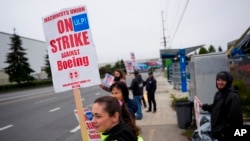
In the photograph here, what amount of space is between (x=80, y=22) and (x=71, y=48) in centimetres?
37

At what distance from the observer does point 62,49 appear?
3414 mm

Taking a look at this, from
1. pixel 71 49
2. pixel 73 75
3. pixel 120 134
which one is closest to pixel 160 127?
pixel 73 75

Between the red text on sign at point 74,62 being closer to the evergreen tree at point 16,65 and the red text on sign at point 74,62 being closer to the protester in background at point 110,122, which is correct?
the protester in background at point 110,122

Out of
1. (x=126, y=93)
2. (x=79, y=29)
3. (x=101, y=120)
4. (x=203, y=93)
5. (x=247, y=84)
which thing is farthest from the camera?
(x=247, y=84)

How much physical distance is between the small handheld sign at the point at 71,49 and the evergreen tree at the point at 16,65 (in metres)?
47.9

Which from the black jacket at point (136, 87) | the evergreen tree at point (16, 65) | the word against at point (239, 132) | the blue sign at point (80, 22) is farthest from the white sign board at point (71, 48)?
the evergreen tree at point (16, 65)

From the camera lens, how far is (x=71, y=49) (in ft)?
11.2

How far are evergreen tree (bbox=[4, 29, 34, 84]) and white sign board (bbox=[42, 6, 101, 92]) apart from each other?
47.9 meters

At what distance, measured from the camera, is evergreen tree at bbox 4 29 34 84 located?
47.8 meters

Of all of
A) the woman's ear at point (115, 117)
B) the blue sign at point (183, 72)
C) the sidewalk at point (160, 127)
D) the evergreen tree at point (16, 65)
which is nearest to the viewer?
the woman's ear at point (115, 117)

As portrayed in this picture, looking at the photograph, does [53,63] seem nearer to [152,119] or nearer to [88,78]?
[88,78]

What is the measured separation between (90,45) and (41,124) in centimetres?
791

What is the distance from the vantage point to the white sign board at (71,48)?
133 inches

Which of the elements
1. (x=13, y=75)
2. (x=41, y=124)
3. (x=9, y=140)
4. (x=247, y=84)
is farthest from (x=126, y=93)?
(x=13, y=75)
